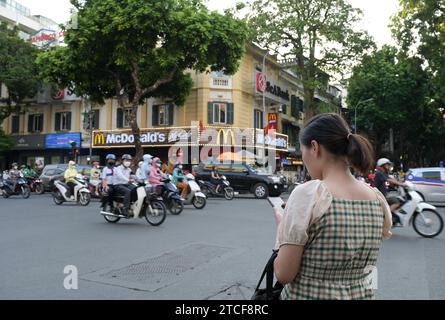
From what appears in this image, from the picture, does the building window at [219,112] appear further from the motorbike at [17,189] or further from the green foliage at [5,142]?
the green foliage at [5,142]

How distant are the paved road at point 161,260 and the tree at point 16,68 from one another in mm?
23571

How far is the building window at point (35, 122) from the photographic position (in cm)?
3570

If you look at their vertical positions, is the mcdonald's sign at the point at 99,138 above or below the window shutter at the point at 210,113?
below


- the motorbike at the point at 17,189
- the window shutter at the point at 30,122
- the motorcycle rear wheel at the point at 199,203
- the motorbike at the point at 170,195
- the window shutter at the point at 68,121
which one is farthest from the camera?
the window shutter at the point at 30,122

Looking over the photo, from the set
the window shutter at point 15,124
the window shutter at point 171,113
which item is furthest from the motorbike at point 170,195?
the window shutter at point 15,124

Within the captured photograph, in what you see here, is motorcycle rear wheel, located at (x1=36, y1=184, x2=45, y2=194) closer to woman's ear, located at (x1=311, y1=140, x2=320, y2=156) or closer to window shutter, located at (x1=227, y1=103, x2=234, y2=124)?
window shutter, located at (x1=227, y1=103, x2=234, y2=124)

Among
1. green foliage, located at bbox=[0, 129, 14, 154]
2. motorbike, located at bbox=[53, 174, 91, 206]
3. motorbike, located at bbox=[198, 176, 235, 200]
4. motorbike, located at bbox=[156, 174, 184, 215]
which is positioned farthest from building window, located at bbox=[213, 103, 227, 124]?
motorbike, located at bbox=[156, 174, 184, 215]

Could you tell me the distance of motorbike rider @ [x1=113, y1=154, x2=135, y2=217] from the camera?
401 inches

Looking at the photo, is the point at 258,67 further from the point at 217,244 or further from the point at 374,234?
the point at 374,234

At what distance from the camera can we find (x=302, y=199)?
5.58 feet

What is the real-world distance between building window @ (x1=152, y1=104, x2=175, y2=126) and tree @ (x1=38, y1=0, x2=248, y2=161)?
523cm
